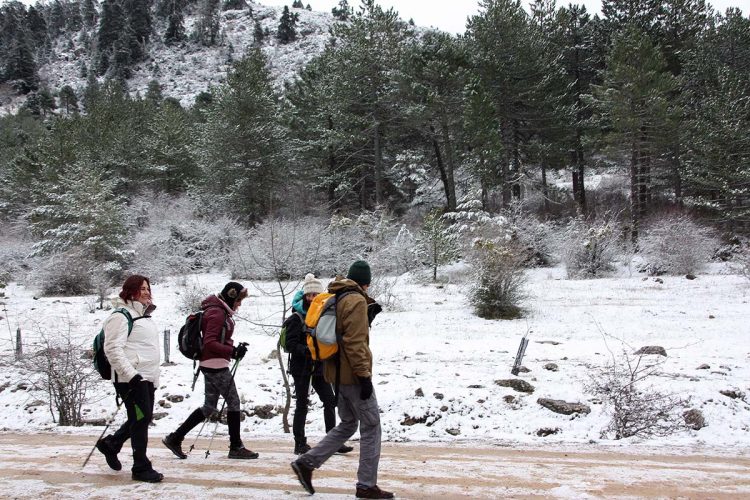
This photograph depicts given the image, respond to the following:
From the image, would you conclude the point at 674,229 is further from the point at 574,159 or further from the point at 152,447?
the point at 152,447

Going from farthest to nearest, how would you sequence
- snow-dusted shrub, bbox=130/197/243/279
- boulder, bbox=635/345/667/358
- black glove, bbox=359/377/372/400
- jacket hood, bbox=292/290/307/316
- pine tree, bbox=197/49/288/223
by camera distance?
pine tree, bbox=197/49/288/223 → snow-dusted shrub, bbox=130/197/243/279 → boulder, bbox=635/345/667/358 → jacket hood, bbox=292/290/307/316 → black glove, bbox=359/377/372/400

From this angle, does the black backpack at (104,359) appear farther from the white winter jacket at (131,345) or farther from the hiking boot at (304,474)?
the hiking boot at (304,474)

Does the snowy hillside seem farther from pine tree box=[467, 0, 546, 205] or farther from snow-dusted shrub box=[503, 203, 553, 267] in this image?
snow-dusted shrub box=[503, 203, 553, 267]

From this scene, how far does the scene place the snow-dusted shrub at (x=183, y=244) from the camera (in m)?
27.2

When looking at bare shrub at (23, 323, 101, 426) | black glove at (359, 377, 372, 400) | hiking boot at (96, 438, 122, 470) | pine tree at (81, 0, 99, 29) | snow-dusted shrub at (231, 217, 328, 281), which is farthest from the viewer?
pine tree at (81, 0, 99, 29)

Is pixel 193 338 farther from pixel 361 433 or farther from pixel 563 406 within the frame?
pixel 563 406

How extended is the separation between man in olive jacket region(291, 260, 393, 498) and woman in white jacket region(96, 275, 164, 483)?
1.35 m

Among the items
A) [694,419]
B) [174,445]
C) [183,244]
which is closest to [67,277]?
[183,244]

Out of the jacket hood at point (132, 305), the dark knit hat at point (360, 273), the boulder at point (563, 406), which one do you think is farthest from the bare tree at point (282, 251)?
the dark knit hat at point (360, 273)

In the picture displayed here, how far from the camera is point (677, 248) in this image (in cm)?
2266

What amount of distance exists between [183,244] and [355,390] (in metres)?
28.0

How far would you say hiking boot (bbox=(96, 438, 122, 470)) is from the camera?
14.9 feet

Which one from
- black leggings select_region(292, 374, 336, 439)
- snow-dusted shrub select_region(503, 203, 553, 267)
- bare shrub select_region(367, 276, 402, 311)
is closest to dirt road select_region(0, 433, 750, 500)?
black leggings select_region(292, 374, 336, 439)

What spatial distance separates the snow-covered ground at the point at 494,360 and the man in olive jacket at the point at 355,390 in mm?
3055
